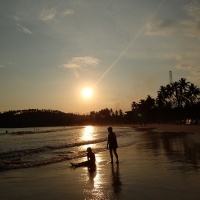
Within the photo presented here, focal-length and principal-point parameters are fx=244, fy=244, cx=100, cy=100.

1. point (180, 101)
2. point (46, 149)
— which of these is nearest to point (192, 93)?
point (180, 101)

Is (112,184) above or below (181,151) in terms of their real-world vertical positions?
above

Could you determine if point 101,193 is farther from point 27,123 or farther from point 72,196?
point 27,123

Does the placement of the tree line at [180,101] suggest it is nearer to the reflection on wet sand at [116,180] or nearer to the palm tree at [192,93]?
the palm tree at [192,93]

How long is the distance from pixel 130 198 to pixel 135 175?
9.23 ft

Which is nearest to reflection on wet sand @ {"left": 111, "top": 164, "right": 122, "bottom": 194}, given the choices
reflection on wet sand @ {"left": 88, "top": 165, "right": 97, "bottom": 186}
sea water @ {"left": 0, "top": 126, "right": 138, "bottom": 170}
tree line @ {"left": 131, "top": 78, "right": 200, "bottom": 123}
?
reflection on wet sand @ {"left": 88, "top": 165, "right": 97, "bottom": 186}

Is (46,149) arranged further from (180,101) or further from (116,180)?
(180,101)

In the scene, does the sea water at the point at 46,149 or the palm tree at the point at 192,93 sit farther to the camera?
the palm tree at the point at 192,93

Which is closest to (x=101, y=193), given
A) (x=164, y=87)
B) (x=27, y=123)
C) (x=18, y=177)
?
(x=18, y=177)

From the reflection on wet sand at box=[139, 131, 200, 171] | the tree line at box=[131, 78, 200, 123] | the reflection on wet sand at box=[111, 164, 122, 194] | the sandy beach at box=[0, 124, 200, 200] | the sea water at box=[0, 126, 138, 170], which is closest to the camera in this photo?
the sandy beach at box=[0, 124, 200, 200]

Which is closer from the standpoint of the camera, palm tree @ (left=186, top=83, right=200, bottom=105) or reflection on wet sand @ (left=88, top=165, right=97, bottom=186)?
reflection on wet sand @ (left=88, top=165, right=97, bottom=186)

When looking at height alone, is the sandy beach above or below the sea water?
above

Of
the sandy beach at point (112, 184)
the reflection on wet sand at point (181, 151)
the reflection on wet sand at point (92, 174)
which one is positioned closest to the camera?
the sandy beach at point (112, 184)

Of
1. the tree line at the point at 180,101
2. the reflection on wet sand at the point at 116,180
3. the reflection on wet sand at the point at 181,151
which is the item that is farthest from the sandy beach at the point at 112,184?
the tree line at the point at 180,101

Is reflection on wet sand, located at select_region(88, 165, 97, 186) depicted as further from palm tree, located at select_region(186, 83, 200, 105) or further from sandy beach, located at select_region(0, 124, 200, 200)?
palm tree, located at select_region(186, 83, 200, 105)
